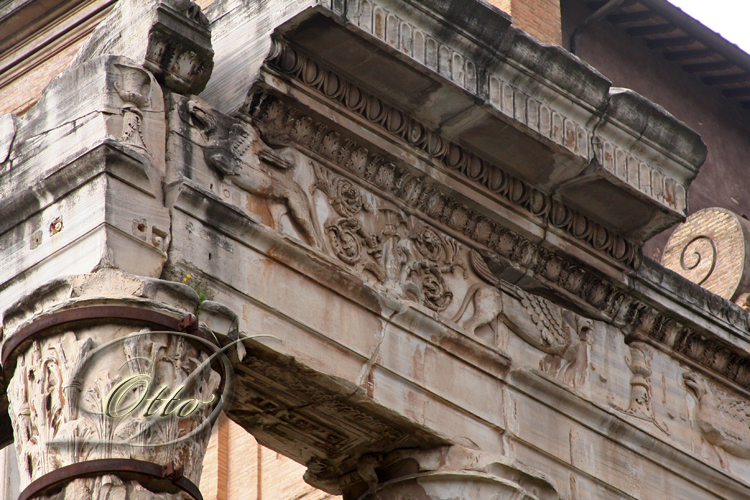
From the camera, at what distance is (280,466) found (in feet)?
35.8

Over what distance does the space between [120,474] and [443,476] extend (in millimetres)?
1905

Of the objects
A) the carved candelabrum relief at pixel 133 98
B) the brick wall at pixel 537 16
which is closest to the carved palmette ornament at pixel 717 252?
the brick wall at pixel 537 16

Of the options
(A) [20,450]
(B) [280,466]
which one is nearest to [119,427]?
(A) [20,450]

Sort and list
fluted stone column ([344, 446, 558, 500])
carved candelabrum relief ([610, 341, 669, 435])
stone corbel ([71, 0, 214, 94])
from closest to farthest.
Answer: stone corbel ([71, 0, 214, 94]) < fluted stone column ([344, 446, 558, 500]) < carved candelabrum relief ([610, 341, 669, 435])

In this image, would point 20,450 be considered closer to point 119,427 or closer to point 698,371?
point 119,427

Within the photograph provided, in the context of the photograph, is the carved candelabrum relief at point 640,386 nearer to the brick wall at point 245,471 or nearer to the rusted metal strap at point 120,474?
the brick wall at point 245,471

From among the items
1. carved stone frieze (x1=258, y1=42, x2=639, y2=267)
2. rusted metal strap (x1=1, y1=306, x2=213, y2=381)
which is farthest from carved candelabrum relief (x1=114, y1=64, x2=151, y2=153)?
rusted metal strap (x1=1, y1=306, x2=213, y2=381)

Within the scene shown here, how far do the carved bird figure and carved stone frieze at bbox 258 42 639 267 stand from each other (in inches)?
36.3

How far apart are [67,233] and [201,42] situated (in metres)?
1.16

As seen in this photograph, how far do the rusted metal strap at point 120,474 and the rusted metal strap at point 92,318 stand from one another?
1.91 ft

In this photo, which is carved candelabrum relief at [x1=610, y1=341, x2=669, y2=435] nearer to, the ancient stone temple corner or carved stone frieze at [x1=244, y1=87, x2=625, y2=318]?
the ancient stone temple corner

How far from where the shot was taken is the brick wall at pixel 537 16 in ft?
33.9

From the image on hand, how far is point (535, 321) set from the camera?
7.97 m

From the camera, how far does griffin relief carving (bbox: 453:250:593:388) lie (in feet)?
25.4
